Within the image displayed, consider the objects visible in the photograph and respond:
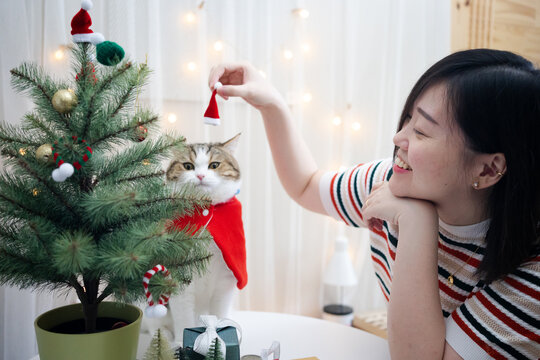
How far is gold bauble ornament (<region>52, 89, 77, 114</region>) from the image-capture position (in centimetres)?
62

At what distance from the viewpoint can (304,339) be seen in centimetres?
102

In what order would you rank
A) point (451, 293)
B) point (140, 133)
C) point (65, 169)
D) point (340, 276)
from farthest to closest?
point (340, 276)
point (451, 293)
point (140, 133)
point (65, 169)

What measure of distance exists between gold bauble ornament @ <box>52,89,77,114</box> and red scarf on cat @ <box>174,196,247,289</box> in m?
0.34

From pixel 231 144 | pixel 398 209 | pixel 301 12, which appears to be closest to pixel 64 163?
pixel 231 144

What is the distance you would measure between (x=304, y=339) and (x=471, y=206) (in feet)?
1.60

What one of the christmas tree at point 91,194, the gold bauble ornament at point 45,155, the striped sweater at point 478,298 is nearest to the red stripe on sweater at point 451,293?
the striped sweater at point 478,298

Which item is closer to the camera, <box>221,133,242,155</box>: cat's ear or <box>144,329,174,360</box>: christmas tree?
<box>144,329,174,360</box>: christmas tree

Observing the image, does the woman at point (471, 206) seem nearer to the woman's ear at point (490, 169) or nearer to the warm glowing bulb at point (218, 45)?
the woman's ear at point (490, 169)

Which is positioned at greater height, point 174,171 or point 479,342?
point 174,171

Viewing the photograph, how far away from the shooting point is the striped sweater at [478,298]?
74 cm

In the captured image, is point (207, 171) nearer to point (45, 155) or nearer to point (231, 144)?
point (231, 144)

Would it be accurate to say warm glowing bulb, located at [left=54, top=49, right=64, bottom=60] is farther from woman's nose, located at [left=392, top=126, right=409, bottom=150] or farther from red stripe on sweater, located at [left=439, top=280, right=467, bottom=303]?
red stripe on sweater, located at [left=439, top=280, right=467, bottom=303]

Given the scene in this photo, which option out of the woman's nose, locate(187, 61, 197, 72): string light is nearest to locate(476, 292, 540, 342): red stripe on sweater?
the woman's nose

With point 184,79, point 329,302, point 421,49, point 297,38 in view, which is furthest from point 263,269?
point 421,49
